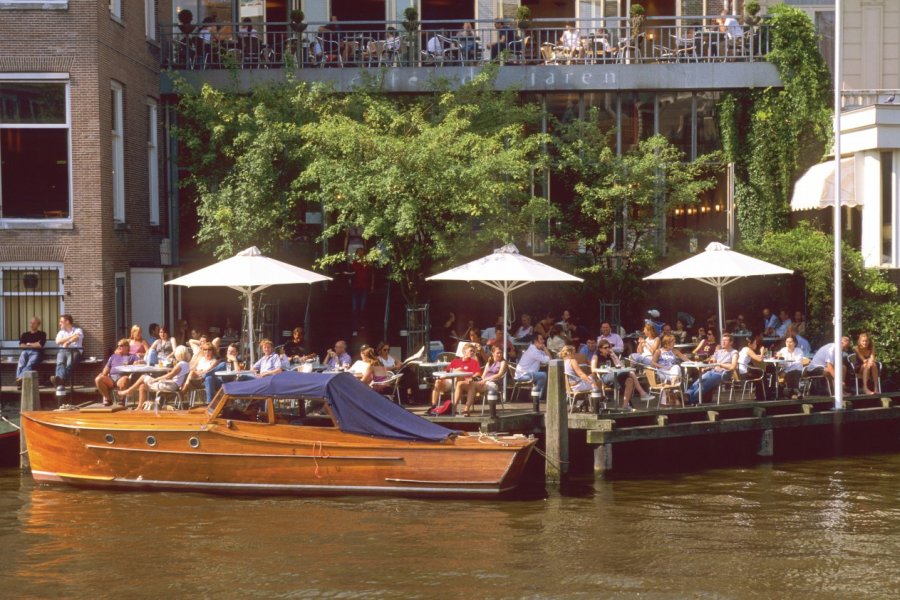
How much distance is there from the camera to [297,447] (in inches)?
749

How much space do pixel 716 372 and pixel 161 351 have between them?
9.95 meters

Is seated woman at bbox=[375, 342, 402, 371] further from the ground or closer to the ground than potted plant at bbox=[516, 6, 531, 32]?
closer to the ground

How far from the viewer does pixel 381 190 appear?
2383 centimetres

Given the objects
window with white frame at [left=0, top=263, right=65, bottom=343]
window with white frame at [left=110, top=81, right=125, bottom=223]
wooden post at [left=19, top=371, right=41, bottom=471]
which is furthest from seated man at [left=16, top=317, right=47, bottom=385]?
window with white frame at [left=110, top=81, right=125, bottom=223]

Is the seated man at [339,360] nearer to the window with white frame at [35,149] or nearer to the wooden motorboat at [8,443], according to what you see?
the wooden motorboat at [8,443]

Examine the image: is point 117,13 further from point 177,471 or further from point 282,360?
point 177,471

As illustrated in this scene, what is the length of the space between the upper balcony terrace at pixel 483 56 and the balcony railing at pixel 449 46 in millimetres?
25

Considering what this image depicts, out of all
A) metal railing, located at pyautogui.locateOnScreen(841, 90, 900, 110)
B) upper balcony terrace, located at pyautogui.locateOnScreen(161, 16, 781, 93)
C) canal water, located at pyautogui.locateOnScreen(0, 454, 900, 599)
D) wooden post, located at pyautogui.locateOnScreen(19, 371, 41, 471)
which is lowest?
canal water, located at pyautogui.locateOnScreen(0, 454, 900, 599)

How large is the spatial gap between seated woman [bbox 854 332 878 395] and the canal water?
3.38 metres

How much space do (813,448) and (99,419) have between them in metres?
12.6

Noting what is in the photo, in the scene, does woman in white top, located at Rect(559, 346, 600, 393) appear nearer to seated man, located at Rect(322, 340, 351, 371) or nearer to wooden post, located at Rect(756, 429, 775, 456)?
wooden post, located at Rect(756, 429, 775, 456)

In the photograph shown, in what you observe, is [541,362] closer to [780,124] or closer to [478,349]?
[478,349]

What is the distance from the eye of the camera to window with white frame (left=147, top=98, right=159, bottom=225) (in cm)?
2830

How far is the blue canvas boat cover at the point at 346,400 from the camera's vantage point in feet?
61.4
